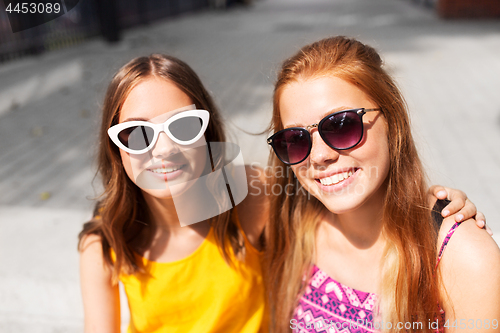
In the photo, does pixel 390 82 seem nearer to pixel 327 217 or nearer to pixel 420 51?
pixel 327 217

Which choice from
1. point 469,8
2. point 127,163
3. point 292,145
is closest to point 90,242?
point 127,163

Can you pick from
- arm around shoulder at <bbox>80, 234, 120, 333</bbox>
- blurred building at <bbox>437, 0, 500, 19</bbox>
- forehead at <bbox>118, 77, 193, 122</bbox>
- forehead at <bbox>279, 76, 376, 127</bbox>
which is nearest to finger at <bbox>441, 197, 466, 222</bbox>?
forehead at <bbox>279, 76, 376, 127</bbox>

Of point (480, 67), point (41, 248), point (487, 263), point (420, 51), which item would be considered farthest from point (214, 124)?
point (420, 51)

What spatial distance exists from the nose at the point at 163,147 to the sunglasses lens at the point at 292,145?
16.3 inches

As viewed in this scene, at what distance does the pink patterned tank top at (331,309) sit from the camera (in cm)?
165

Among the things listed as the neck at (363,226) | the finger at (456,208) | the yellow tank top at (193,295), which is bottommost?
the yellow tank top at (193,295)

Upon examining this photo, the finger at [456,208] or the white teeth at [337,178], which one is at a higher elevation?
the white teeth at [337,178]

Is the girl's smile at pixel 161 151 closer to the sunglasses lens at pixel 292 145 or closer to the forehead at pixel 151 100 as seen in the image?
the forehead at pixel 151 100

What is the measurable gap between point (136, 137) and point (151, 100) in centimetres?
A: 16

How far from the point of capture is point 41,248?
3.21 metres

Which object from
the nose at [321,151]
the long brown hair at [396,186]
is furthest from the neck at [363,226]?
the nose at [321,151]

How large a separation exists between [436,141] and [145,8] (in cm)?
1312

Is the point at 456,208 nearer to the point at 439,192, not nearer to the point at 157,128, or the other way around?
the point at 439,192

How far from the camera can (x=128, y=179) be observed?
1.87m
